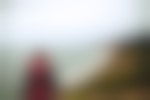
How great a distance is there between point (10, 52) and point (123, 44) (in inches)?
13.0

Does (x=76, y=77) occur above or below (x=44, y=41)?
below

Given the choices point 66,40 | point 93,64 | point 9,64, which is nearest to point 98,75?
point 93,64

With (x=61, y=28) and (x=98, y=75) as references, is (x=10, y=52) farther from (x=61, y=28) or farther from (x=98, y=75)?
(x=98, y=75)

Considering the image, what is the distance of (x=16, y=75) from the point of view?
1.55 feet

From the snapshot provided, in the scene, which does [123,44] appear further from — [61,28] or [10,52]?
[10,52]

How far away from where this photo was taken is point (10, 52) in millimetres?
471

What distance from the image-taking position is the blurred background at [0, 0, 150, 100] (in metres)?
0.47

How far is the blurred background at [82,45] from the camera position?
1.55ft

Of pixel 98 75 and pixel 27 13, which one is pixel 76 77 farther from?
pixel 27 13

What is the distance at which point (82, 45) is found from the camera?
0.48 metres

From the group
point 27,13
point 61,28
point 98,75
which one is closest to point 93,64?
point 98,75

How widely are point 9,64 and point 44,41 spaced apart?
12cm

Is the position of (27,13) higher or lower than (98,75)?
higher

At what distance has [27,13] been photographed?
470 mm
